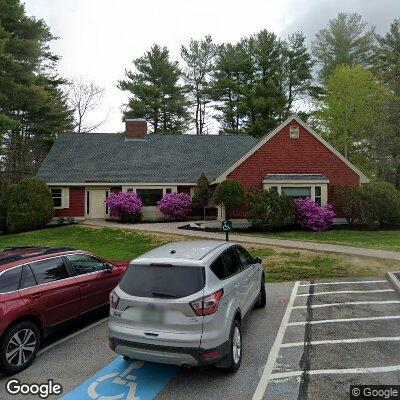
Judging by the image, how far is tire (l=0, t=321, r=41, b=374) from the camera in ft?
16.4

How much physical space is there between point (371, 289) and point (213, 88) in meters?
39.2

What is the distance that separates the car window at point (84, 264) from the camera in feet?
22.3

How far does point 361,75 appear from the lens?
3306 centimetres

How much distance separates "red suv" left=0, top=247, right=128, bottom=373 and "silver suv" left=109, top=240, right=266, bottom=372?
→ 1.48 metres

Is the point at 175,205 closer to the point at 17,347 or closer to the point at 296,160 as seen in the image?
the point at 296,160

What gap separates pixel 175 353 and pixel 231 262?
193cm

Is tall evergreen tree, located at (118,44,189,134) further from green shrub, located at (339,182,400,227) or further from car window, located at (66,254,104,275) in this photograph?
car window, located at (66,254,104,275)

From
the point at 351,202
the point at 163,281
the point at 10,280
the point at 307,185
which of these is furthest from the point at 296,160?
the point at 10,280

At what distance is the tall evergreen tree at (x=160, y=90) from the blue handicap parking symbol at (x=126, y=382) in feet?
126

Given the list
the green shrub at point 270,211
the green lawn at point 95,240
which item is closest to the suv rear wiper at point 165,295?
the green lawn at point 95,240

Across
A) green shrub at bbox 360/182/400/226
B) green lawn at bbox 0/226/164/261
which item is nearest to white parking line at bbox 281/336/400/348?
green lawn at bbox 0/226/164/261

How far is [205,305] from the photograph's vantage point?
453cm

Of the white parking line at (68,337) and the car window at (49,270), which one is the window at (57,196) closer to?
the white parking line at (68,337)

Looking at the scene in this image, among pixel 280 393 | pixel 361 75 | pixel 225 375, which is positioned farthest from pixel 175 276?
pixel 361 75
